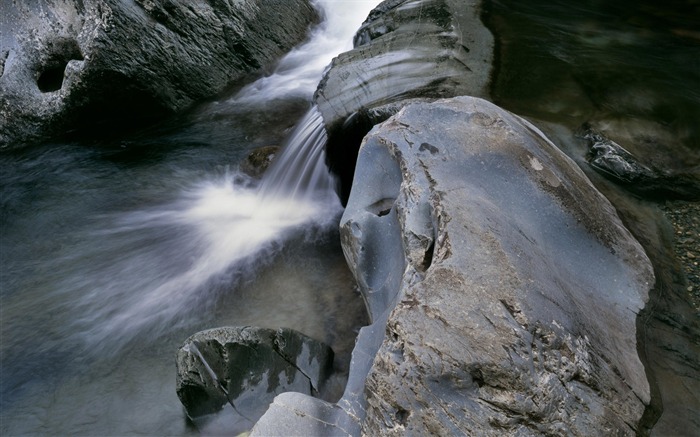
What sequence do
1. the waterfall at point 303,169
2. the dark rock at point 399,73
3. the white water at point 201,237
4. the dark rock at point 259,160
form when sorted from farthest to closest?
the dark rock at point 259,160 < the waterfall at point 303,169 < the dark rock at point 399,73 < the white water at point 201,237

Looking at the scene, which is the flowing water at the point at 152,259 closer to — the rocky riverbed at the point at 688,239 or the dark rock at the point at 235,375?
the dark rock at the point at 235,375

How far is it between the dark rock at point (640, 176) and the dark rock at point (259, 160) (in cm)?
323

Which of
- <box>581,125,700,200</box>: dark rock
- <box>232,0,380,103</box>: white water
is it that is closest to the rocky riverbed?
<box>581,125,700,200</box>: dark rock

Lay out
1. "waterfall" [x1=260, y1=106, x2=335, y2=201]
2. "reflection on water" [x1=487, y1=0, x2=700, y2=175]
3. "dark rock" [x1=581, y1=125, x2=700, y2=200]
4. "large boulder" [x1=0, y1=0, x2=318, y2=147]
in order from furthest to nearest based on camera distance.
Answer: "large boulder" [x1=0, y1=0, x2=318, y2=147]
"waterfall" [x1=260, y1=106, x2=335, y2=201]
"reflection on water" [x1=487, y1=0, x2=700, y2=175]
"dark rock" [x1=581, y1=125, x2=700, y2=200]

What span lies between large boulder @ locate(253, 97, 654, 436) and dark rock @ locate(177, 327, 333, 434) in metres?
0.68

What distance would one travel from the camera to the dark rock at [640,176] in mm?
3982

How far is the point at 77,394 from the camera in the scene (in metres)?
3.98

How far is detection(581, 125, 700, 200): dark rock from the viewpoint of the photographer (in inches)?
157

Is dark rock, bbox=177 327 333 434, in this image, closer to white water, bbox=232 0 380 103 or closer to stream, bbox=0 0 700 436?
stream, bbox=0 0 700 436

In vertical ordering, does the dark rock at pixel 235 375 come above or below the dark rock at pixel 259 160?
below

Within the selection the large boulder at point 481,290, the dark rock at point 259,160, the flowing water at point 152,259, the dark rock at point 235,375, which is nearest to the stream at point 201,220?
the flowing water at point 152,259

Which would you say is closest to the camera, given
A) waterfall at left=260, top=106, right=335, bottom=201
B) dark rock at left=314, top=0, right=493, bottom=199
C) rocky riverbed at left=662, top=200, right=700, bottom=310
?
rocky riverbed at left=662, top=200, right=700, bottom=310

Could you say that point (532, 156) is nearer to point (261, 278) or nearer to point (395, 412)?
point (395, 412)

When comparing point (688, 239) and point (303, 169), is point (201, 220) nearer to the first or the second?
point (303, 169)
